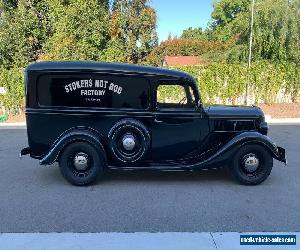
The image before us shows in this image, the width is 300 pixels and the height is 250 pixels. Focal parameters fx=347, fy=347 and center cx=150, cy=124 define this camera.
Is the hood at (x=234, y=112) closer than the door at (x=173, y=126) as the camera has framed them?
No

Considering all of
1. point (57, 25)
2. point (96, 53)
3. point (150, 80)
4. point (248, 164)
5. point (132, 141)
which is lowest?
point (248, 164)

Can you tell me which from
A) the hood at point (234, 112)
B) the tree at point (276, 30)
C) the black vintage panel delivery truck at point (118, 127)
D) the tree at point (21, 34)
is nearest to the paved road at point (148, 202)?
the black vintage panel delivery truck at point (118, 127)

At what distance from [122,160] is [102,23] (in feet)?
47.9

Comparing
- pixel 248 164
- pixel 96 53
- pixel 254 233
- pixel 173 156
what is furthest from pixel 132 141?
pixel 96 53

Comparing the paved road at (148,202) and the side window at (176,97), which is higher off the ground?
the side window at (176,97)

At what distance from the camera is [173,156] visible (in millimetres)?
6043

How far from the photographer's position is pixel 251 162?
588 cm

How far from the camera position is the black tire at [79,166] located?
5.77 metres

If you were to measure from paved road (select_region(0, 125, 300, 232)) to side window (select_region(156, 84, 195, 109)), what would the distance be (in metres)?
1.33

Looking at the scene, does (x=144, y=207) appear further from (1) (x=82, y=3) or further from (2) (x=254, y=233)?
(1) (x=82, y=3)

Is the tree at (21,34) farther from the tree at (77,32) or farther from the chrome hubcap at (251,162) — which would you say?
the chrome hubcap at (251,162)

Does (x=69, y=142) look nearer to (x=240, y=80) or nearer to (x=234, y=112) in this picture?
(x=234, y=112)

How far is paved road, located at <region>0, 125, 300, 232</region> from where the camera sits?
14.2 feet

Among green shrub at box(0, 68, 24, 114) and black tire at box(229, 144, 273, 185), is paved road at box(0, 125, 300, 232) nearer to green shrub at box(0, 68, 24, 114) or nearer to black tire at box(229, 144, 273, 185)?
black tire at box(229, 144, 273, 185)
